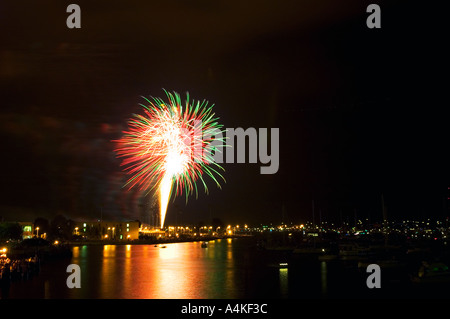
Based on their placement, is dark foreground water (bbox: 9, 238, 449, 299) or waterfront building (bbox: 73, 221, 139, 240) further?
waterfront building (bbox: 73, 221, 139, 240)

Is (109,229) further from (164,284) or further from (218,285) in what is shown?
(218,285)

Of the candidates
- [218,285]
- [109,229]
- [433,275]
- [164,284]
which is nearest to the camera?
[433,275]

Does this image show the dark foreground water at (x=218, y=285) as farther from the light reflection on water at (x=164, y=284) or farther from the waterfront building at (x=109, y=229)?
the waterfront building at (x=109, y=229)

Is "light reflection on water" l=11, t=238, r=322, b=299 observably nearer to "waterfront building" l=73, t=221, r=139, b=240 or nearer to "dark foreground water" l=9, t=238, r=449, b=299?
"dark foreground water" l=9, t=238, r=449, b=299

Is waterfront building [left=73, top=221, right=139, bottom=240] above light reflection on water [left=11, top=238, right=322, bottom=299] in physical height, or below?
below

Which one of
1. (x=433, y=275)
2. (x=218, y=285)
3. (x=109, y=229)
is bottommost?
(x=109, y=229)

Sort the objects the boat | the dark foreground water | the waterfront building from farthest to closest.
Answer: the waterfront building < the boat < the dark foreground water

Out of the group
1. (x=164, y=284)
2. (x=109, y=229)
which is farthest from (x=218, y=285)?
(x=109, y=229)

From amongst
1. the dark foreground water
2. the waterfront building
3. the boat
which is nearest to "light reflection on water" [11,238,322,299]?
the dark foreground water

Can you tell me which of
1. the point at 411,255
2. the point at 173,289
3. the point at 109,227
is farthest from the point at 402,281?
the point at 109,227
